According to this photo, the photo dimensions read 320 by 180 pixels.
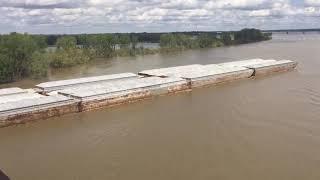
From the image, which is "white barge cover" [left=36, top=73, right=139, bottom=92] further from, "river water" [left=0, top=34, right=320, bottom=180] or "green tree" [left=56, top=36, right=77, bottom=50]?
"green tree" [left=56, top=36, right=77, bottom=50]

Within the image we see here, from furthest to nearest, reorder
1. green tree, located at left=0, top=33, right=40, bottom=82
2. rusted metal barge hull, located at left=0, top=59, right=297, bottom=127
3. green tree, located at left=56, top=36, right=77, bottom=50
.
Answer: green tree, located at left=56, top=36, right=77, bottom=50 < green tree, located at left=0, top=33, right=40, bottom=82 < rusted metal barge hull, located at left=0, top=59, right=297, bottom=127

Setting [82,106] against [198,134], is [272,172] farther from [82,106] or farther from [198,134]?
[82,106]

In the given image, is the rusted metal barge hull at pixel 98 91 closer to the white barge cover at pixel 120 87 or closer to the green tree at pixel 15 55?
the white barge cover at pixel 120 87

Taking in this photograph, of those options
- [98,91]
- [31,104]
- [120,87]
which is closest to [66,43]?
[120,87]

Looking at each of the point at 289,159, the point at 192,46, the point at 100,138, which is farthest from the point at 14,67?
the point at 192,46

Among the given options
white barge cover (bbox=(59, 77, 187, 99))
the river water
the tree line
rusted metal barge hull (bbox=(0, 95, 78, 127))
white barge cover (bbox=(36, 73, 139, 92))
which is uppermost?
the tree line

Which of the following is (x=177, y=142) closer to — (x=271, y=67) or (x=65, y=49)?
(x=271, y=67)

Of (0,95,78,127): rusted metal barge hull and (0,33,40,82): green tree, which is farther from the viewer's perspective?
(0,33,40,82): green tree

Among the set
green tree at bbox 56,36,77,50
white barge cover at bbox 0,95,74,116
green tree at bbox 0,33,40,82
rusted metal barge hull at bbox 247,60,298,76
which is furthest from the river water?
green tree at bbox 56,36,77,50
